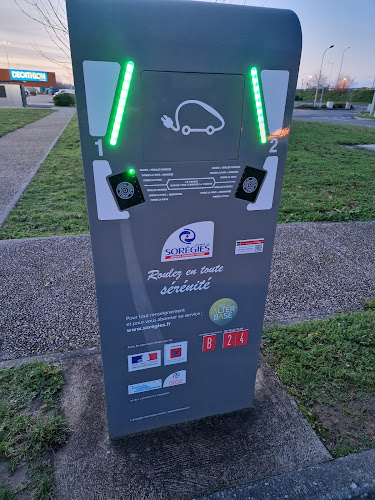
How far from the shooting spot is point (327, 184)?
738cm

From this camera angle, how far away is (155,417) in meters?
2.19

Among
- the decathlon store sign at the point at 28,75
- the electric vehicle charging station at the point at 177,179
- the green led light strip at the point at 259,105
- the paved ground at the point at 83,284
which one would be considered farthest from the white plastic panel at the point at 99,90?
the decathlon store sign at the point at 28,75

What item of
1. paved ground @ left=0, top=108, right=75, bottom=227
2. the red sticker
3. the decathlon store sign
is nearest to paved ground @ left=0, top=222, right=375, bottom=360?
the red sticker

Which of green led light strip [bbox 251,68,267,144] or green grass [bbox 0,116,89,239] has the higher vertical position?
green led light strip [bbox 251,68,267,144]

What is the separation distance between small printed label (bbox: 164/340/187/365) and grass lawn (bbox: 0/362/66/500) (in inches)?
31.6

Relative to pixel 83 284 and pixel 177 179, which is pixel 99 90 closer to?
pixel 177 179

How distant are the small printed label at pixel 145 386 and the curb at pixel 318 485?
0.60 metres

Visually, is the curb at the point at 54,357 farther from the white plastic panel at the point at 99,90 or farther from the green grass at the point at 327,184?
the green grass at the point at 327,184

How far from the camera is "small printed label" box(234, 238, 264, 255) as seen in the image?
1.90 meters

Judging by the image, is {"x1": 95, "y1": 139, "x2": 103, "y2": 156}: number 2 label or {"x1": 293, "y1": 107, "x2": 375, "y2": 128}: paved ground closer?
{"x1": 95, "y1": 139, "x2": 103, "y2": 156}: number 2 label

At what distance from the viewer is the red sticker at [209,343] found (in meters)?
2.09

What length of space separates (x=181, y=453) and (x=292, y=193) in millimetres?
5496

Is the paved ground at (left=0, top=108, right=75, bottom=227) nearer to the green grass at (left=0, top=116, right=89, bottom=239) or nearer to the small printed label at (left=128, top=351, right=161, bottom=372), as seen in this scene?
the green grass at (left=0, top=116, right=89, bottom=239)

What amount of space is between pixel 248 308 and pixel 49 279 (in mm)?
2449
